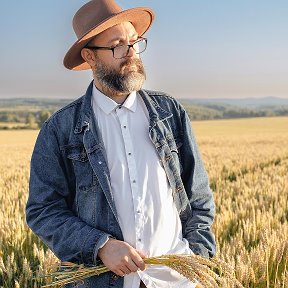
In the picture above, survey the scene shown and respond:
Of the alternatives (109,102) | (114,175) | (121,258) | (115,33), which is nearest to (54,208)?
(114,175)

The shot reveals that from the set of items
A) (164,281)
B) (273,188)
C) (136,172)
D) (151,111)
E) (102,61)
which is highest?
(102,61)

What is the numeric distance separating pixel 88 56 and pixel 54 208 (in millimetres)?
694

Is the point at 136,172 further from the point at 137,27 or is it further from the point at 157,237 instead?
the point at 137,27

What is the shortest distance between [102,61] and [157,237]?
78 centimetres

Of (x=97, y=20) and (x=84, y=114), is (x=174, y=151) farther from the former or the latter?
(x=97, y=20)

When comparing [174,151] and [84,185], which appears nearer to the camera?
[84,185]

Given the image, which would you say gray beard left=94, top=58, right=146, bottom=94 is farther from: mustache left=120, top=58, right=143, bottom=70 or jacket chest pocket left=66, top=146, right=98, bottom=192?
jacket chest pocket left=66, top=146, right=98, bottom=192

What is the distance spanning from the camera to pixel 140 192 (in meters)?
2.32

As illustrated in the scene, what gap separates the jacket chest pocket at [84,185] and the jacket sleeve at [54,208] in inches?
1.6

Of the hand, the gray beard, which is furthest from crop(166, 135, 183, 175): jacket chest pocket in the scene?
the hand

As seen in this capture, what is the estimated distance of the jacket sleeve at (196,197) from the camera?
249cm

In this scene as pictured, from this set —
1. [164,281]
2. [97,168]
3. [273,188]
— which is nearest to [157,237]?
[164,281]

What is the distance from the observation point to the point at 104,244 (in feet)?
7.32

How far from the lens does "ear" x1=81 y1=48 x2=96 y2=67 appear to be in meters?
2.53
